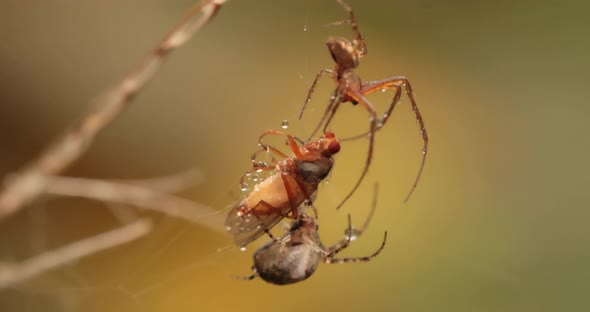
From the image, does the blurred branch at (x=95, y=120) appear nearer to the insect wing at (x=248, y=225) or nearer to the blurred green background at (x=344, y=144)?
the insect wing at (x=248, y=225)

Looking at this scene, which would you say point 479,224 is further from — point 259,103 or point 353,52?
point 353,52

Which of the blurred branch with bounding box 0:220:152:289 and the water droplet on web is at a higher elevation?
the blurred branch with bounding box 0:220:152:289

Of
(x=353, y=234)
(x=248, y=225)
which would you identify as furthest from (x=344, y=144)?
(x=248, y=225)

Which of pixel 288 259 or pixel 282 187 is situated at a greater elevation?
pixel 282 187

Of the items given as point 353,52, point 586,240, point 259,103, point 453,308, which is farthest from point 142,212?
point 586,240

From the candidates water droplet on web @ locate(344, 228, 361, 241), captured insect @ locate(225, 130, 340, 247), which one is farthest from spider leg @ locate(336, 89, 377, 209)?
water droplet on web @ locate(344, 228, 361, 241)

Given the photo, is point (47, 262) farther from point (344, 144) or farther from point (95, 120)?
point (344, 144)

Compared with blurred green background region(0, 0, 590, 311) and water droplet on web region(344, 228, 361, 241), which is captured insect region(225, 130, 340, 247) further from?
blurred green background region(0, 0, 590, 311)
